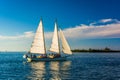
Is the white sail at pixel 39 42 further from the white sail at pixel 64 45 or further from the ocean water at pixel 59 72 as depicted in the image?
the ocean water at pixel 59 72

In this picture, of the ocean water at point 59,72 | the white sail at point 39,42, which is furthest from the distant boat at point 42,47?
the ocean water at point 59,72

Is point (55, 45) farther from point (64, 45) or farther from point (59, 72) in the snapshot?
point (59, 72)

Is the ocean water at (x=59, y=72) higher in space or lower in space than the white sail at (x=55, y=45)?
lower

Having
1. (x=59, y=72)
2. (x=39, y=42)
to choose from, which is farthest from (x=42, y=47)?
(x=59, y=72)

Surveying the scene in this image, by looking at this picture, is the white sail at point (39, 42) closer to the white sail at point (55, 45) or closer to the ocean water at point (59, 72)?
the white sail at point (55, 45)

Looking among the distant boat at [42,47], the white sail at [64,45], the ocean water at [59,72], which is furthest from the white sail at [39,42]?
the ocean water at [59,72]

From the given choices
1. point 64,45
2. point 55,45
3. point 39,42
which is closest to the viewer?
point 39,42

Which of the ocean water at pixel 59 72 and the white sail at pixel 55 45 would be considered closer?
the ocean water at pixel 59 72

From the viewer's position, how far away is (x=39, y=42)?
10212cm

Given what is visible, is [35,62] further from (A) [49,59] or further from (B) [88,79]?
(B) [88,79]

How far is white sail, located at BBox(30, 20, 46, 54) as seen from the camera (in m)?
101

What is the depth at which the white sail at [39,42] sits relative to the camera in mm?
101438

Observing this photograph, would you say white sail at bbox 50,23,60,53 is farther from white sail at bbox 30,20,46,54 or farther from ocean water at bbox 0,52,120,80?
ocean water at bbox 0,52,120,80

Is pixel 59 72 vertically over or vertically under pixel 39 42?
under
